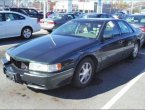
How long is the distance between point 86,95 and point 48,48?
1217 mm

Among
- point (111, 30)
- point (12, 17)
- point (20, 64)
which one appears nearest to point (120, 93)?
point (111, 30)

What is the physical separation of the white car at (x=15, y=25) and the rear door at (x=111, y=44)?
19.9 ft

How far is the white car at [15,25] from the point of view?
10.8 meters

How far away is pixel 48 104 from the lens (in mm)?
4316

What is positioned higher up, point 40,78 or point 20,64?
point 20,64

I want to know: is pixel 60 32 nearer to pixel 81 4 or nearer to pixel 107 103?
pixel 107 103

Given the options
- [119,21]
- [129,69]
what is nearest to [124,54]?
[129,69]

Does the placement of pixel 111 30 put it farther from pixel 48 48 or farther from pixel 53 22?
pixel 53 22

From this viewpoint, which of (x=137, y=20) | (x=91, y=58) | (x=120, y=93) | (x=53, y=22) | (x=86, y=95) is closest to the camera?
(x=86, y=95)

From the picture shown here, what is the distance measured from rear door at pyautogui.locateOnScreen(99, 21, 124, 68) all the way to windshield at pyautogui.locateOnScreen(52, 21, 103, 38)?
0.70 feet

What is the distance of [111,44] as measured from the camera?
588 cm

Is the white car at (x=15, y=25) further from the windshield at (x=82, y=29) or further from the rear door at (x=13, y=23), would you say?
the windshield at (x=82, y=29)

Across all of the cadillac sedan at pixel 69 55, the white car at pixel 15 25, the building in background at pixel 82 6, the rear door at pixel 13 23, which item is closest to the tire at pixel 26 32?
the white car at pixel 15 25

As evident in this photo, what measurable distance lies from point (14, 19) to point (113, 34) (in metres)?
6.57
